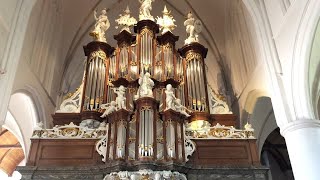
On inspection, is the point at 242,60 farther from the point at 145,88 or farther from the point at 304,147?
the point at 304,147

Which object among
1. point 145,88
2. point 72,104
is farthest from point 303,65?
point 72,104

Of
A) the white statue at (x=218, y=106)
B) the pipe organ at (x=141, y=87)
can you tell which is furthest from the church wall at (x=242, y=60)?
the pipe organ at (x=141, y=87)

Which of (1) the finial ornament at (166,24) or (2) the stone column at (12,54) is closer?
(2) the stone column at (12,54)

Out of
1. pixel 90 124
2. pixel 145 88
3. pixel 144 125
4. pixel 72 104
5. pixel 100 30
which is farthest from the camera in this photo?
pixel 100 30

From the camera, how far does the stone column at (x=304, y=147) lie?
23.4ft

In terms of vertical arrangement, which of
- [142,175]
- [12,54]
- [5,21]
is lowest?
[142,175]

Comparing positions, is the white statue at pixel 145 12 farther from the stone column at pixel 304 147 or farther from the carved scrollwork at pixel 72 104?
the stone column at pixel 304 147

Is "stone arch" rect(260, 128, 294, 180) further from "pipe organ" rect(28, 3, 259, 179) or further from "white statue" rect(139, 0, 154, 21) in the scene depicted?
"white statue" rect(139, 0, 154, 21)

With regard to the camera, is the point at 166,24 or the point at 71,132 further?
the point at 166,24

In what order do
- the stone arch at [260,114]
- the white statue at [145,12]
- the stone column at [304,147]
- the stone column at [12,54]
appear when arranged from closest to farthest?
the stone column at [304,147] → the stone column at [12,54] → the stone arch at [260,114] → the white statue at [145,12]

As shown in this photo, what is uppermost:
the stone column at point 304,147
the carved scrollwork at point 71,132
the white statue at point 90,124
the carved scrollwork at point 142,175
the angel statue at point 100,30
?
the angel statue at point 100,30

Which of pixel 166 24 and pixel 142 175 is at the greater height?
pixel 166 24

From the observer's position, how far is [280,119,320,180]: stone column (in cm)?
713

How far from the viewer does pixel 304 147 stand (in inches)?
287
